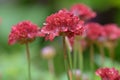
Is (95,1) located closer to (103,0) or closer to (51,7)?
(103,0)

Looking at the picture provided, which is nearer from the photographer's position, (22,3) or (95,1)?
(95,1)

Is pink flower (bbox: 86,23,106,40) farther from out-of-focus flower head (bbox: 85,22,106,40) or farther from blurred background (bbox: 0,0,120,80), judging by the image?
blurred background (bbox: 0,0,120,80)

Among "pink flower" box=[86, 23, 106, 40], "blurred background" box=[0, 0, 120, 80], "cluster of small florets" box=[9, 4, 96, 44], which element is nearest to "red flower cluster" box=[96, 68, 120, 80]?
"cluster of small florets" box=[9, 4, 96, 44]

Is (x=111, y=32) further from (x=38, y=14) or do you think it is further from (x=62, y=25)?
(x=38, y=14)

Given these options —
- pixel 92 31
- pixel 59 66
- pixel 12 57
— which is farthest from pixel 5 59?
pixel 92 31

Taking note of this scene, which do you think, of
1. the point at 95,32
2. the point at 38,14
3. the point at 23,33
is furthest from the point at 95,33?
the point at 38,14

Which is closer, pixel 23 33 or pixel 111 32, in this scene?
pixel 23 33
